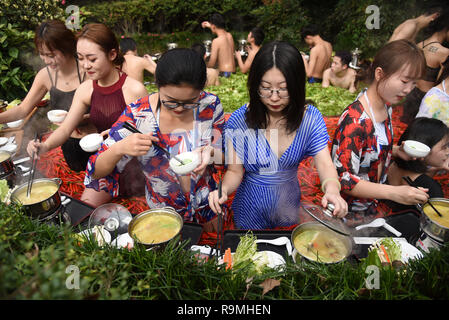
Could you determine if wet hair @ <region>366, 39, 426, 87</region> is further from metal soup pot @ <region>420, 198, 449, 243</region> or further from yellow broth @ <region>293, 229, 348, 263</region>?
yellow broth @ <region>293, 229, 348, 263</region>

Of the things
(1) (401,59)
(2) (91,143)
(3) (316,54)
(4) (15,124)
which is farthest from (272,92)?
(3) (316,54)

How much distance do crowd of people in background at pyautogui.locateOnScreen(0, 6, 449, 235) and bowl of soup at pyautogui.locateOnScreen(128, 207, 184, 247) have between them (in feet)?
0.95

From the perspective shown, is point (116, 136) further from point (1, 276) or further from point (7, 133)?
point (7, 133)

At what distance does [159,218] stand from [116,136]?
871 mm

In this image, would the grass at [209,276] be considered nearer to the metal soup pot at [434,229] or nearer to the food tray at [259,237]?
the metal soup pot at [434,229]

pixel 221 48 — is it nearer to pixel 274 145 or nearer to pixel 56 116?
pixel 56 116

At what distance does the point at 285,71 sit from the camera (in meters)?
2.02

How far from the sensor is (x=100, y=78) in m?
3.05

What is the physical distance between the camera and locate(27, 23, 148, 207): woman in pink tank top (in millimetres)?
2887

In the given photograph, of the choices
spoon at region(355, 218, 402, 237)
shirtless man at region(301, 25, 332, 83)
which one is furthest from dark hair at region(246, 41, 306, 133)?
shirtless man at region(301, 25, 332, 83)

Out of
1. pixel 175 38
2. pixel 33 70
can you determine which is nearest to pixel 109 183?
pixel 33 70

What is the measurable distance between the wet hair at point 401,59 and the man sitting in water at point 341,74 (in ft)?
17.0

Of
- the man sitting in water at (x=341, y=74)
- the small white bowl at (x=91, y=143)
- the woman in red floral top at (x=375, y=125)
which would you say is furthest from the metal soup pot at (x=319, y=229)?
the man sitting in water at (x=341, y=74)

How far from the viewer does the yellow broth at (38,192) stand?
207 cm
